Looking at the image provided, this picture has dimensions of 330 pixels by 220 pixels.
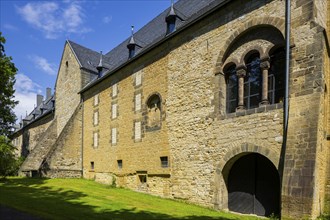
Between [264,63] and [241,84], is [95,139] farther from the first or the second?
[264,63]

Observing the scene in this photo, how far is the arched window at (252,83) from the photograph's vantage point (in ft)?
31.2

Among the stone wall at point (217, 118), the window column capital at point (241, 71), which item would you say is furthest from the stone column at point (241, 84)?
the stone wall at point (217, 118)

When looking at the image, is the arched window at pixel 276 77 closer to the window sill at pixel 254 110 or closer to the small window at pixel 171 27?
the window sill at pixel 254 110

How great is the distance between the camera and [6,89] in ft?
48.3

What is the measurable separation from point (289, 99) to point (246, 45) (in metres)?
2.65

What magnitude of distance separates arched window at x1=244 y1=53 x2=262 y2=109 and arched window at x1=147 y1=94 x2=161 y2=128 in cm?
504

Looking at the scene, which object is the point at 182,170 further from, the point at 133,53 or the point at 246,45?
the point at 133,53

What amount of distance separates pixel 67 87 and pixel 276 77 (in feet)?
63.2

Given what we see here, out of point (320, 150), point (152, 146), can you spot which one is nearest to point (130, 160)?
point (152, 146)

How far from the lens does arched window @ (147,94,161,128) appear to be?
1373 cm

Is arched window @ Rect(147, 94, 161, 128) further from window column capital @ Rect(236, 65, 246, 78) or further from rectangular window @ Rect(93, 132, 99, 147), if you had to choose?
rectangular window @ Rect(93, 132, 99, 147)

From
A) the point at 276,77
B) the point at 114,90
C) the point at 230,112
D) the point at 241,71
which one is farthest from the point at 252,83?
the point at 114,90

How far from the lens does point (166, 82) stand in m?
13.0

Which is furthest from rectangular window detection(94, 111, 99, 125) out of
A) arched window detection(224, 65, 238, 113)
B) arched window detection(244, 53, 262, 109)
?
arched window detection(244, 53, 262, 109)
